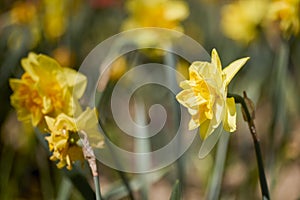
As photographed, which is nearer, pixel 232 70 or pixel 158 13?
pixel 232 70

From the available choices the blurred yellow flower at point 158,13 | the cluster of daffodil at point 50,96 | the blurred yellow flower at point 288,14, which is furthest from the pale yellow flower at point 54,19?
the cluster of daffodil at point 50,96

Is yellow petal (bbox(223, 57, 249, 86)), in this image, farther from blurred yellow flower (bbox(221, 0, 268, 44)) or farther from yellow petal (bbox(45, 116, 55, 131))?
blurred yellow flower (bbox(221, 0, 268, 44))

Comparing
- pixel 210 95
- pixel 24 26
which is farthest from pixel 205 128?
pixel 24 26

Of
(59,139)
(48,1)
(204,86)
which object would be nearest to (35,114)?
(59,139)

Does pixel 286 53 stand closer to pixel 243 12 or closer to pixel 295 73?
pixel 243 12

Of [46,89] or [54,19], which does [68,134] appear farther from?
[54,19]
